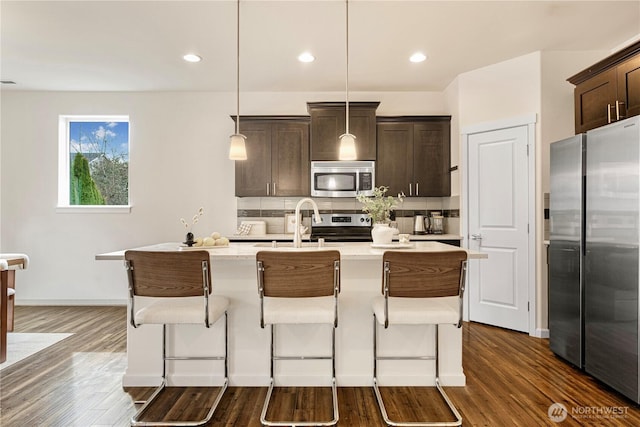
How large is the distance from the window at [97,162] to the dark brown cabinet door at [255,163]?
173 cm

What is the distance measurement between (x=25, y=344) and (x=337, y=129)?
151 inches

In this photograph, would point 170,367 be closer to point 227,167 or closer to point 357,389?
point 357,389

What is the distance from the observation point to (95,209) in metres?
4.75

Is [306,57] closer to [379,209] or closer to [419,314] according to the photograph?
[379,209]

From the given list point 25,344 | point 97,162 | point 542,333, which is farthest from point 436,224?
point 97,162

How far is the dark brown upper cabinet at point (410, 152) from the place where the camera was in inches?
173

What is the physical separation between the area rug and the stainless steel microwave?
10.0ft

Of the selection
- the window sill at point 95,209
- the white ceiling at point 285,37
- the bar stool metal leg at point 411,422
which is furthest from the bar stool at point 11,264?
the bar stool metal leg at point 411,422

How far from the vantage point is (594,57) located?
353 centimetres

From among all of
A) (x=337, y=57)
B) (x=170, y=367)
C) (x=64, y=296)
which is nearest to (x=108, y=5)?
(x=337, y=57)

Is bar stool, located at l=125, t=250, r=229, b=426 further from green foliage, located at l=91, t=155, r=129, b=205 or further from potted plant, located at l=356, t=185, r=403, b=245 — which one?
green foliage, located at l=91, t=155, r=129, b=205

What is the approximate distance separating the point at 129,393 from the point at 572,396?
2913 millimetres

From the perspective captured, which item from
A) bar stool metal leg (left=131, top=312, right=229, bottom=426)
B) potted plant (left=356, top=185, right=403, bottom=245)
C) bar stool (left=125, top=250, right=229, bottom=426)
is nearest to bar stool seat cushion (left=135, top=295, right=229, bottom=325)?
bar stool (left=125, top=250, right=229, bottom=426)

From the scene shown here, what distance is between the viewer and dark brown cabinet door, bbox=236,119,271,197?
4395mm
